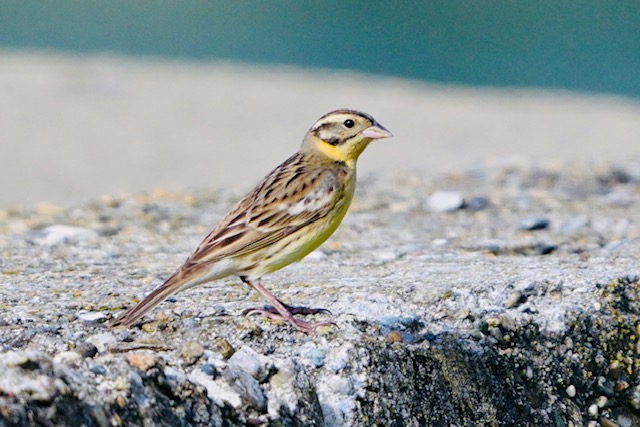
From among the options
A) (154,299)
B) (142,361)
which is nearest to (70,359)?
(142,361)

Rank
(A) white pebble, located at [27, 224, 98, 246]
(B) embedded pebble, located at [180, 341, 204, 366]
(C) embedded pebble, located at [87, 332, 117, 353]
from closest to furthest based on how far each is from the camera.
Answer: (B) embedded pebble, located at [180, 341, 204, 366]
(C) embedded pebble, located at [87, 332, 117, 353]
(A) white pebble, located at [27, 224, 98, 246]

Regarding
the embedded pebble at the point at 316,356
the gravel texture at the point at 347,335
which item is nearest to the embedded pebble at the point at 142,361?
the gravel texture at the point at 347,335

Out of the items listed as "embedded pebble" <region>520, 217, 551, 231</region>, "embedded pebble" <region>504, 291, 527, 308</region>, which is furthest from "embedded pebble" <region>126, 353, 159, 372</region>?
"embedded pebble" <region>520, 217, 551, 231</region>

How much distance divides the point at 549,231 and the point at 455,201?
0.96 meters

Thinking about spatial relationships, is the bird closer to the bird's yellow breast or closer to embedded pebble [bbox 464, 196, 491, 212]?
the bird's yellow breast

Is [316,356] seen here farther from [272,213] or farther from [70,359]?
[70,359]

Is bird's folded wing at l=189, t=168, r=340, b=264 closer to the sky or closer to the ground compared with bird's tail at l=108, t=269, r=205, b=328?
closer to the sky

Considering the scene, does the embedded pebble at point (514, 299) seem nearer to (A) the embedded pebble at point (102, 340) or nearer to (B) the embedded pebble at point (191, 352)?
(B) the embedded pebble at point (191, 352)

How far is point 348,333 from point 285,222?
587 mm

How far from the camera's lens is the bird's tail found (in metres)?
4.47

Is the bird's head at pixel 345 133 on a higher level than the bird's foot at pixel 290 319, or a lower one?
higher

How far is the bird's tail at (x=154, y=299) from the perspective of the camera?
176 inches

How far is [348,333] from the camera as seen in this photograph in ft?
15.2

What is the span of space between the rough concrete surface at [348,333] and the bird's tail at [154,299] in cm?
6
